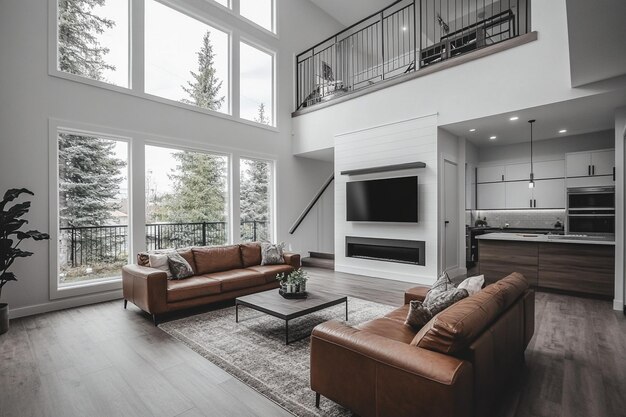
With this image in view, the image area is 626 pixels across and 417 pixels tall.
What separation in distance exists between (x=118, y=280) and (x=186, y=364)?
9.76 ft

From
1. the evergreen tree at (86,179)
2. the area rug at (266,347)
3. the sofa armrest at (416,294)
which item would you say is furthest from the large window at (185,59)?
the sofa armrest at (416,294)

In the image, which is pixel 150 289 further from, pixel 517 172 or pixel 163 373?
pixel 517 172

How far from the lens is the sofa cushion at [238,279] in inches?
171

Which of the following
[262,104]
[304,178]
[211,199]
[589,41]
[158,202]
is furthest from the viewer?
[304,178]

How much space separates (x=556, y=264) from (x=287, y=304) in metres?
4.31

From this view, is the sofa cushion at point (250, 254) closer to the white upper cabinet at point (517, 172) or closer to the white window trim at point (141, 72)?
the white window trim at point (141, 72)

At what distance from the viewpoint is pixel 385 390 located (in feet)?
5.32

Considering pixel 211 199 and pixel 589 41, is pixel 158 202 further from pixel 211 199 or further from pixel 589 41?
pixel 589 41

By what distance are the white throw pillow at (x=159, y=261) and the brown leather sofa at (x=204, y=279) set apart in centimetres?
9

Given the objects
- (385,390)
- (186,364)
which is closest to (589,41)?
(385,390)

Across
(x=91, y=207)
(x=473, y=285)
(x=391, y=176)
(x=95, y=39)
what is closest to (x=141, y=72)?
(x=95, y=39)

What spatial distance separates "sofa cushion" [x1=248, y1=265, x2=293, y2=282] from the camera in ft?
15.9

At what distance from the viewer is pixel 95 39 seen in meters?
4.89

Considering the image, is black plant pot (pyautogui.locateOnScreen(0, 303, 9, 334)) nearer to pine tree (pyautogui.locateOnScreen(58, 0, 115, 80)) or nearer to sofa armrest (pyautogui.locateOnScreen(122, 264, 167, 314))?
sofa armrest (pyautogui.locateOnScreen(122, 264, 167, 314))
